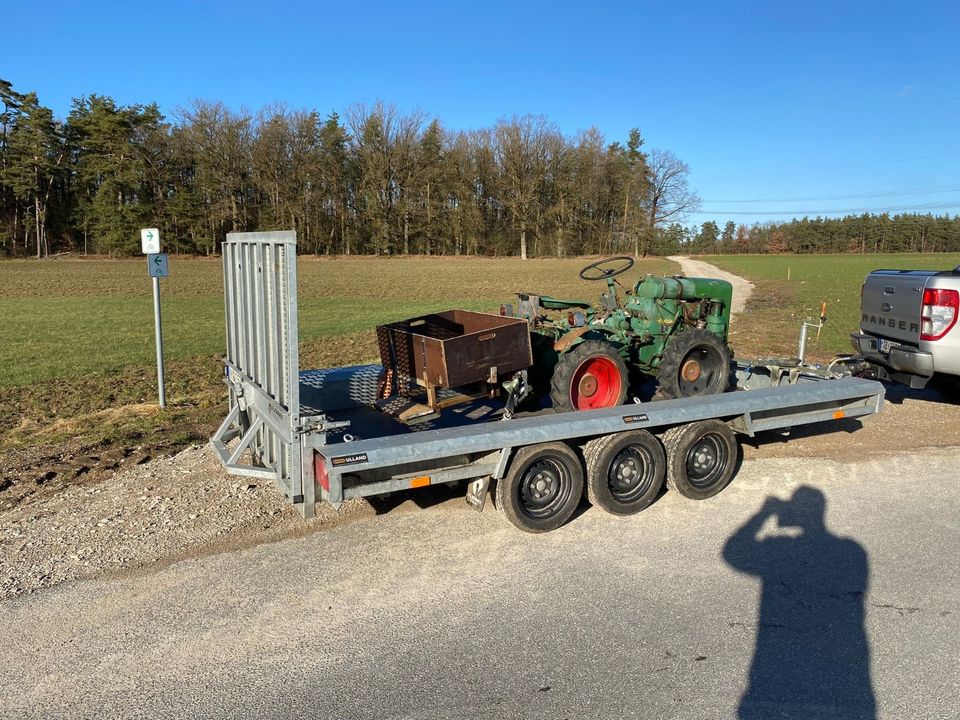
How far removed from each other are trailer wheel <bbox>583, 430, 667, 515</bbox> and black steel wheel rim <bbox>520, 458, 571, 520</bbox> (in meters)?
0.22

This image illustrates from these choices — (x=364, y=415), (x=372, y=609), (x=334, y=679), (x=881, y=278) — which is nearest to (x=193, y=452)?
(x=364, y=415)

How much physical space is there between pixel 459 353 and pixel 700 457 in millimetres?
2106

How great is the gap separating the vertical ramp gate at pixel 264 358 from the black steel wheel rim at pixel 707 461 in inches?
120

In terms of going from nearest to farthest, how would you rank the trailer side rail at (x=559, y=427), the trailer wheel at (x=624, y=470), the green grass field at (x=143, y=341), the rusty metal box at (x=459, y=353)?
the trailer side rail at (x=559, y=427) < the trailer wheel at (x=624, y=470) < the rusty metal box at (x=459, y=353) < the green grass field at (x=143, y=341)

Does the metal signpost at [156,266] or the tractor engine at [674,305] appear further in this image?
the metal signpost at [156,266]

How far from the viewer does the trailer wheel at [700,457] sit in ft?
17.8

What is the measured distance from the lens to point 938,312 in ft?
22.3

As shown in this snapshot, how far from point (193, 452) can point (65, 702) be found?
3.62m

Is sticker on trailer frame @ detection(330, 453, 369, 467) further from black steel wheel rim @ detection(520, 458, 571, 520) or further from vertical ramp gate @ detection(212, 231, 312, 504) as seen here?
black steel wheel rim @ detection(520, 458, 571, 520)

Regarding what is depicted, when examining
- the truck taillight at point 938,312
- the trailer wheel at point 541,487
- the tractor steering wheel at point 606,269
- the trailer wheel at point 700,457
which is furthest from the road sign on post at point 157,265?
the truck taillight at point 938,312

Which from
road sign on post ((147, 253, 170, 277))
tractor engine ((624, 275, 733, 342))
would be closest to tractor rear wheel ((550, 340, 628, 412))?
tractor engine ((624, 275, 733, 342))

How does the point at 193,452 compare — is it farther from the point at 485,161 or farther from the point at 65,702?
the point at 485,161

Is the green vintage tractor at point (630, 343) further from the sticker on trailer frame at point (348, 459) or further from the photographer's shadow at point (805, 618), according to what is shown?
the sticker on trailer frame at point (348, 459)

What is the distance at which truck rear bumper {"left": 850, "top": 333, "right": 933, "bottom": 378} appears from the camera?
22.8 feet
